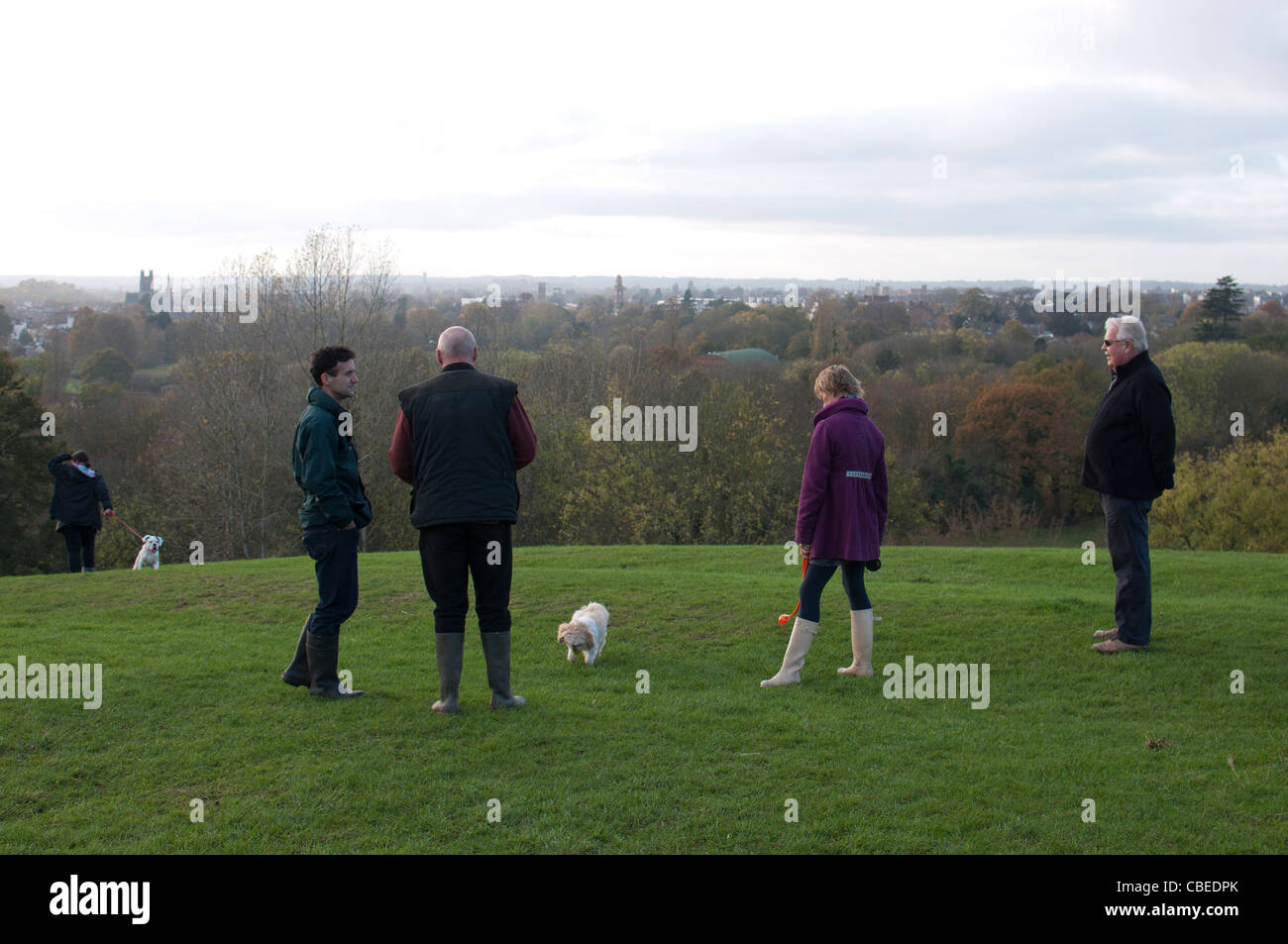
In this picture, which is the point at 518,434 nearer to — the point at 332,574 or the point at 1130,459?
the point at 332,574

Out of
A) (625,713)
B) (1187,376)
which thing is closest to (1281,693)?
(625,713)

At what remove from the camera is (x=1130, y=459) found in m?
8.28

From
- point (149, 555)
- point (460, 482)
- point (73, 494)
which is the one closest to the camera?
point (460, 482)

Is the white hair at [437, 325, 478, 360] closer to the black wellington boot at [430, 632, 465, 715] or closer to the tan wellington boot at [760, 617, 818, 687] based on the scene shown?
the black wellington boot at [430, 632, 465, 715]

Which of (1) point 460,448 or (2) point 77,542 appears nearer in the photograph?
(1) point 460,448

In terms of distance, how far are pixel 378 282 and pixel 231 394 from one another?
25.9ft

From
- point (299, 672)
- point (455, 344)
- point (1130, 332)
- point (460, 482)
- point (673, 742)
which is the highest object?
point (1130, 332)

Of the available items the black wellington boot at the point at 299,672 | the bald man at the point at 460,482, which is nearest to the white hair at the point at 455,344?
the bald man at the point at 460,482

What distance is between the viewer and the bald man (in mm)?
6652

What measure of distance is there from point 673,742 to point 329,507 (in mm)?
3061

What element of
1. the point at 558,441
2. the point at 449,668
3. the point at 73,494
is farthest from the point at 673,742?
A: the point at 558,441

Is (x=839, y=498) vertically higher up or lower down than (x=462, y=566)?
higher up
